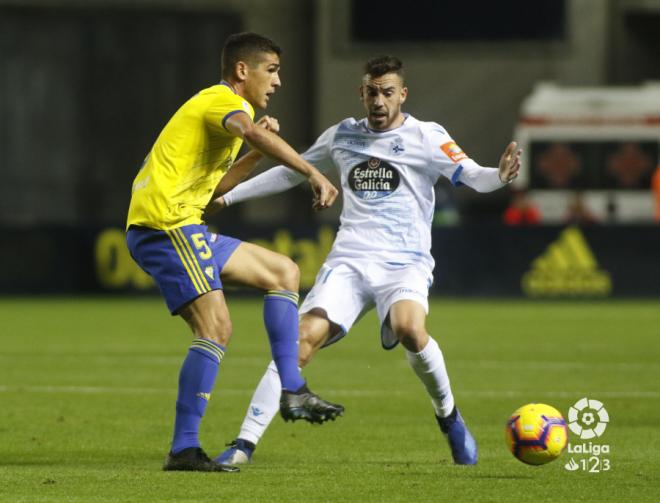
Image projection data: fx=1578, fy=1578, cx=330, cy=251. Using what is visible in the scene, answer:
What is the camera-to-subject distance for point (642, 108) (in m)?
28.9

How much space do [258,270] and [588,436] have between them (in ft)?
7.59

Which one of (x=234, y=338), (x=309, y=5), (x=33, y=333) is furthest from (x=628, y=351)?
(x=309, y=5)

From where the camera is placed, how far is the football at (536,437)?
7.30m

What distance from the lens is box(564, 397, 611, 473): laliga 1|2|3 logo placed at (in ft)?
25.3

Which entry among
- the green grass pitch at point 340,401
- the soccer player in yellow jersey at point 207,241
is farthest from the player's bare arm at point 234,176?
the green grass pitch at point 340,401

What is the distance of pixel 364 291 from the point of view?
8.32m

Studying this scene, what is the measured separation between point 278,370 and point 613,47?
2685cm

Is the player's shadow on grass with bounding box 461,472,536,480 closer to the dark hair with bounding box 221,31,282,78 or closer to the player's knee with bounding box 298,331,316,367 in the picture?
the player's knee with bounding box 298,331,316,367

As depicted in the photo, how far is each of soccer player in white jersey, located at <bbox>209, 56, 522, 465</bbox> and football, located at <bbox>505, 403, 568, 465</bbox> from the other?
0.65m

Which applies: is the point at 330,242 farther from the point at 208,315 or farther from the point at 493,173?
the point at 208,315

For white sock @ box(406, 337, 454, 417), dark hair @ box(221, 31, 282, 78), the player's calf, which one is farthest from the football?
dark hair @ box(221, 31, 282, 78)

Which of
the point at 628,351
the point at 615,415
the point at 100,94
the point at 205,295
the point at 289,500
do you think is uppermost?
the point at 205,295

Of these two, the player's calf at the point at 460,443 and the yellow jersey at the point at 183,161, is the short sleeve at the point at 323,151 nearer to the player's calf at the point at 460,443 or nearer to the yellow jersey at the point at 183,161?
the yellow jersey at the point at 183,161

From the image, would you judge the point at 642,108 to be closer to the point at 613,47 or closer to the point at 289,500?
the point at 613,47
